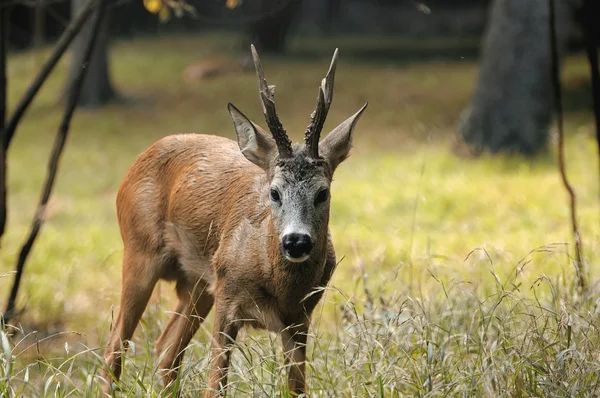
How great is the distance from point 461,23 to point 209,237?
2098 cm

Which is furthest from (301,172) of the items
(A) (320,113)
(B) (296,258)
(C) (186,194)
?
(C) (186,194)

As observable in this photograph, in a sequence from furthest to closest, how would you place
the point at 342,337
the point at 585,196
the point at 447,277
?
the point at 585,196
the point at 447,277
the point at 342,337

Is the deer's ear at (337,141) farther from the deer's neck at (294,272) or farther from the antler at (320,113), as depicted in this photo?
the deer's neck at (294,272)

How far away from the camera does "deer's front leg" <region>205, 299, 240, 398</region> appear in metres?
4.26

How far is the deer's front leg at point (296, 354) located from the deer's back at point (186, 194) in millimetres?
702

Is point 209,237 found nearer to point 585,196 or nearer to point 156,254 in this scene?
point 156,254

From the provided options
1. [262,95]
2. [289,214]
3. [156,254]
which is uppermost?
[262,95]

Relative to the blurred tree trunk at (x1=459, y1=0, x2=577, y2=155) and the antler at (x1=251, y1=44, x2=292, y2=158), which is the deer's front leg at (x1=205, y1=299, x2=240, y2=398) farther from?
the blurred tree trunk at (x1=459, y1=0, x2=577, y2=155)

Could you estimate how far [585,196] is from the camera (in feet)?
34.4

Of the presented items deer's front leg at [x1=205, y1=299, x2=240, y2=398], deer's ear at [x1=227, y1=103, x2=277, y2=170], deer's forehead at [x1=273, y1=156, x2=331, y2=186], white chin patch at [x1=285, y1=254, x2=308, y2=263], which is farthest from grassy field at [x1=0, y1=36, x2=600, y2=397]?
deer's ear at [x1=227, y1=103, x2=277, y2=170]

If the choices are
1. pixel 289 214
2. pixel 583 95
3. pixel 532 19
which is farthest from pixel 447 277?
pixel 583 95

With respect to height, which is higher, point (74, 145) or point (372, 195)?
point (372, 195)

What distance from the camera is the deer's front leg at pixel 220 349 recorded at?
426 cm

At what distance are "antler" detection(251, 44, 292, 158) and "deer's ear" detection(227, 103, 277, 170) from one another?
0.18 metres
